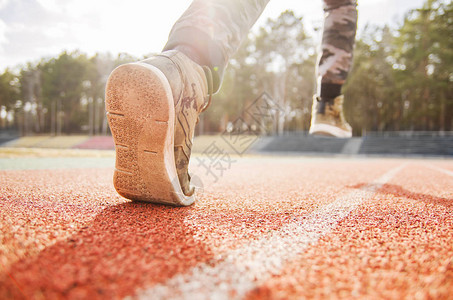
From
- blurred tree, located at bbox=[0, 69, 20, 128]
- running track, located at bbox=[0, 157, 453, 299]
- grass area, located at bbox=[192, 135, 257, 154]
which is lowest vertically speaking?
grass area, located at bbox=[192, 135, 257, 154]

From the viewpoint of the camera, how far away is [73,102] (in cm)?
4309

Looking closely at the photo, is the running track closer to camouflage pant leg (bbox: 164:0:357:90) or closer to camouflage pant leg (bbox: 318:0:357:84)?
camouflage pant leg (bbox: 164:0:357:90)

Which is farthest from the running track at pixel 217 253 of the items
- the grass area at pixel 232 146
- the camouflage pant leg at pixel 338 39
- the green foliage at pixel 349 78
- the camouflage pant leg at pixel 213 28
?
the green foliage at pixel 349 78

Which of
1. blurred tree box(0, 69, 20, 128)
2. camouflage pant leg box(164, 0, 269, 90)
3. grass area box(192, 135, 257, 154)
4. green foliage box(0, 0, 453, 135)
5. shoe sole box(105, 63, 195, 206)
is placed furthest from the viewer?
blurred tree box(0, 69, 20, 128)

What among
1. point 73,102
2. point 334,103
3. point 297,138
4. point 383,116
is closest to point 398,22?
point 383,116

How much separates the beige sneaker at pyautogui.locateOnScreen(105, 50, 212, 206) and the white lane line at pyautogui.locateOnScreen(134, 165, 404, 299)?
0.47 metres

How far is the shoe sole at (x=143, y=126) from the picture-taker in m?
0.98

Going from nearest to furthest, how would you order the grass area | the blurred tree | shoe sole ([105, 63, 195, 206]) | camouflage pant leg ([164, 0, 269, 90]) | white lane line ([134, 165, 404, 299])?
1. white lane line ([134, 165, 404, 299])
2. shoe sole ([105, 63, 195, 206])
3. camouflage pant leg ([164, 0, 269, 90])
4. the grass area
5. the blurred tree

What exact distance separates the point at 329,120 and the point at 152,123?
1.53 metres

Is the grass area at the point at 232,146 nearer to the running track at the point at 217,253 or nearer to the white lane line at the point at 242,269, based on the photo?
the running track at the point at 217,253

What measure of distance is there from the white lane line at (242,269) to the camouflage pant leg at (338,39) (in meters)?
1.48

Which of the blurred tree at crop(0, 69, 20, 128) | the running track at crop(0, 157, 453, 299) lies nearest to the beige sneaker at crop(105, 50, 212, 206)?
the running track at crop(0, 157, 453, 299)

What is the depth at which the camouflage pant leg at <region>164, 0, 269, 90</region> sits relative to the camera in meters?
1.21

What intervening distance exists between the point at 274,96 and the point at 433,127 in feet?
61.7
